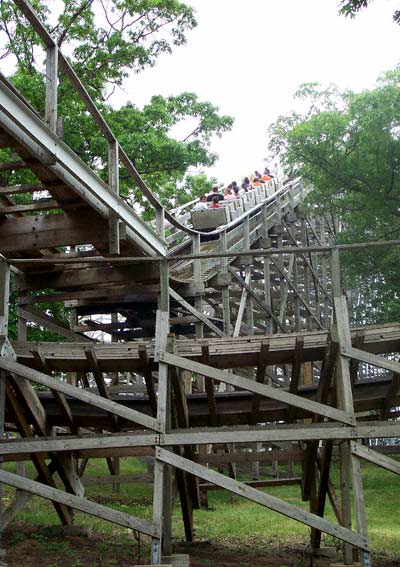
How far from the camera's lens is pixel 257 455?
9773mm

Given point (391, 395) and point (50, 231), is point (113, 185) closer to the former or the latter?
point (50, 231)

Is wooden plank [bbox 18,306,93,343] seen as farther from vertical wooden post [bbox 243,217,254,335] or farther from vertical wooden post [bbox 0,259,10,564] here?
vertical wooden post [bbox 243,217,254,335]

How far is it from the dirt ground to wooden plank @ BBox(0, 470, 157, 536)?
99 cm

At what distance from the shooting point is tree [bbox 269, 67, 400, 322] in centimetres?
1694

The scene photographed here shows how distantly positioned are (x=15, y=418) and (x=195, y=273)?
5.89 metres

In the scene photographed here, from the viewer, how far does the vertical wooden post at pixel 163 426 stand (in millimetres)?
7397

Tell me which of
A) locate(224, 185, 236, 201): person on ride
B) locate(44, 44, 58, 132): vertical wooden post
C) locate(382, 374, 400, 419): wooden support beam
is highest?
locate(224, 185, 236, 201): person on ride

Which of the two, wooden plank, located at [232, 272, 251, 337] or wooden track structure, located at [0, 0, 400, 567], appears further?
wooden plank, located at [232, 272, 251, 337]

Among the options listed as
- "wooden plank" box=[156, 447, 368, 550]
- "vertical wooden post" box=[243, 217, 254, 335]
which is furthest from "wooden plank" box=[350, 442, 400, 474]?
"vertical wooden post" box=[243, 217, 254, 335]

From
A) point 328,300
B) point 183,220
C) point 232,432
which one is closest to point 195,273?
point 183,220

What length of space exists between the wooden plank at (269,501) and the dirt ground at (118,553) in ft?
5.72

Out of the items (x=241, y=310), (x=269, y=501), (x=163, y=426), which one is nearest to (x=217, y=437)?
Answer: (x=163, y=426)

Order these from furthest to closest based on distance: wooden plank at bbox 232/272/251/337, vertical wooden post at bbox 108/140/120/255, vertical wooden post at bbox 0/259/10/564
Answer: wooden plank at bbox 232/272/251/337
vertical wooden post at bbox 108/140/120/255
vertical wooden post at bbox 0/259/10/564

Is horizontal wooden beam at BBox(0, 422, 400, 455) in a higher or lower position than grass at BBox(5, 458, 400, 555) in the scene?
higher
